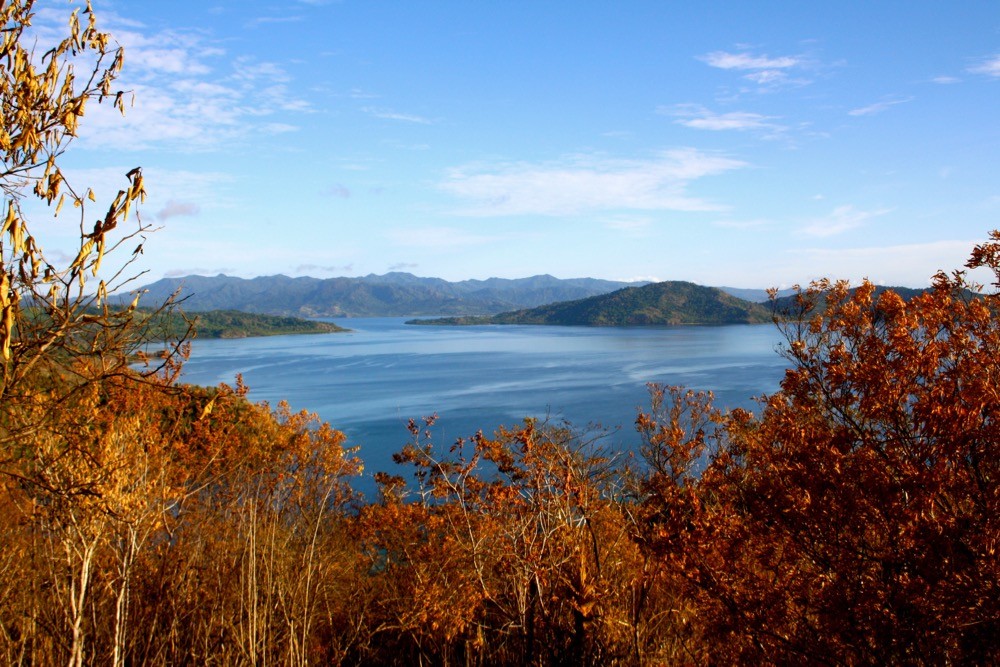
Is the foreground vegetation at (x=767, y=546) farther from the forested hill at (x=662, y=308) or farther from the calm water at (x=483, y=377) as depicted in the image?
the forested hill at (x=662, y=308)

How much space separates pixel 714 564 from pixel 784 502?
2.20 ft

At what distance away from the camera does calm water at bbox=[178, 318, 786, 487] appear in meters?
31.6

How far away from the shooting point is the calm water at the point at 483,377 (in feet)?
104

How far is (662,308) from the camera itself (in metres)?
105

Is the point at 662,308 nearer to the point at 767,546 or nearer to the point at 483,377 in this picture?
the point at 483,377

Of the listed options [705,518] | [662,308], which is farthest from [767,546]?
Answer: [662,308]

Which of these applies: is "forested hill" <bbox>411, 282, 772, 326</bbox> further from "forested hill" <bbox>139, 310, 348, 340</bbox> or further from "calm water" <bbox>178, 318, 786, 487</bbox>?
"forested hill" <bbox>139, 310, 348, 340</bbox>

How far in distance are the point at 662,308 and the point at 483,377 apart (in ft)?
206

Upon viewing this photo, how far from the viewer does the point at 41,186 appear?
2604mm

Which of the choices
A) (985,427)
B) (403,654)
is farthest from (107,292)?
(403,654)

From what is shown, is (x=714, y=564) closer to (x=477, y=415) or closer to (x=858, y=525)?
(x=858, y=525)

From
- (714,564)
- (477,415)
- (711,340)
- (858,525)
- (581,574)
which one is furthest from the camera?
(711,340)

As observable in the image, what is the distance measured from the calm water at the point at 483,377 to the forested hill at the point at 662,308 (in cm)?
1568

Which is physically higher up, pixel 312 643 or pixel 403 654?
pixel 312 643
